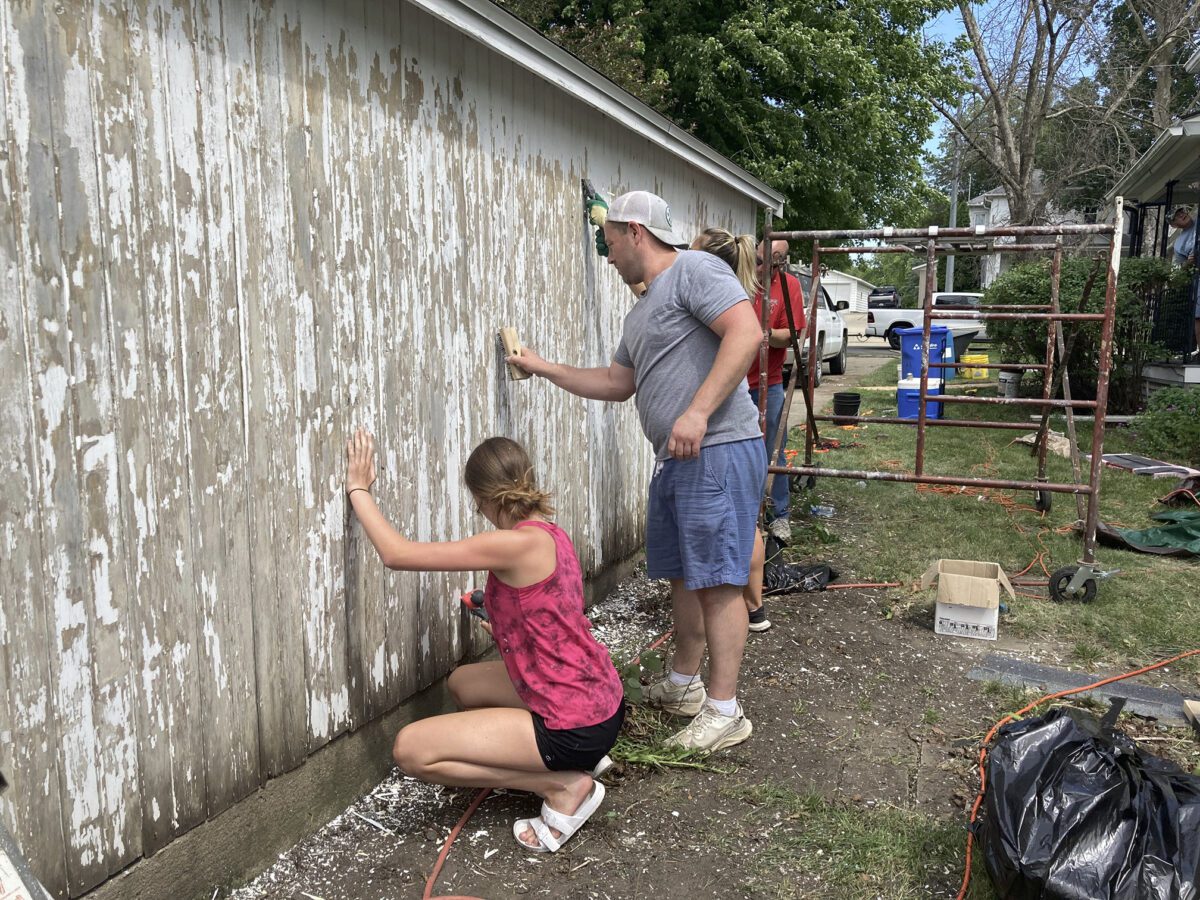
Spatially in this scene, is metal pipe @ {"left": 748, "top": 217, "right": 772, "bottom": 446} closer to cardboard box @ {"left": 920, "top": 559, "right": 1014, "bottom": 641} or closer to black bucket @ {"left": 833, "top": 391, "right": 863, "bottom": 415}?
cardboard box @ {"left": 920, "top": 559, "right": 1014, "bottom": 641}

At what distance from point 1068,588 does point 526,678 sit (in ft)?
11.8

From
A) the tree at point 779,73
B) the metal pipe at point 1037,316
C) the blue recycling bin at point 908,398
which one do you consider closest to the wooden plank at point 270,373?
the metal pipe at point 1037,316

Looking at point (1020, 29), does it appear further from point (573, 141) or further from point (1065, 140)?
point (573, 141)

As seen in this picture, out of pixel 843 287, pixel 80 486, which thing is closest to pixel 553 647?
pixel 80 486

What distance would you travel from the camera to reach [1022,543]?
6.26 metres

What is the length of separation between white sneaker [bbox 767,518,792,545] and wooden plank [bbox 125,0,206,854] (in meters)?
4.31

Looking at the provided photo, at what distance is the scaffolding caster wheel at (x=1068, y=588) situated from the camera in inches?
201

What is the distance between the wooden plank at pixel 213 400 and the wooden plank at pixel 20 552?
1.34 feet

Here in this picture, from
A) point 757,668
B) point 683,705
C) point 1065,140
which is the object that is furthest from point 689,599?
point 1065,140

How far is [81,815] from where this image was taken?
204 cm

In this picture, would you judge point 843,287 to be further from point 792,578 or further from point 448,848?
point 448,848

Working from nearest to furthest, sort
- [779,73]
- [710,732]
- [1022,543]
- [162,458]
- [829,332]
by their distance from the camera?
[162,458] → [710,732] → [1022,543] → [779,73] → [829,332]

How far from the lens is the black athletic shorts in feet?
9.04

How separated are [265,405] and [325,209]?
2.03 feet
